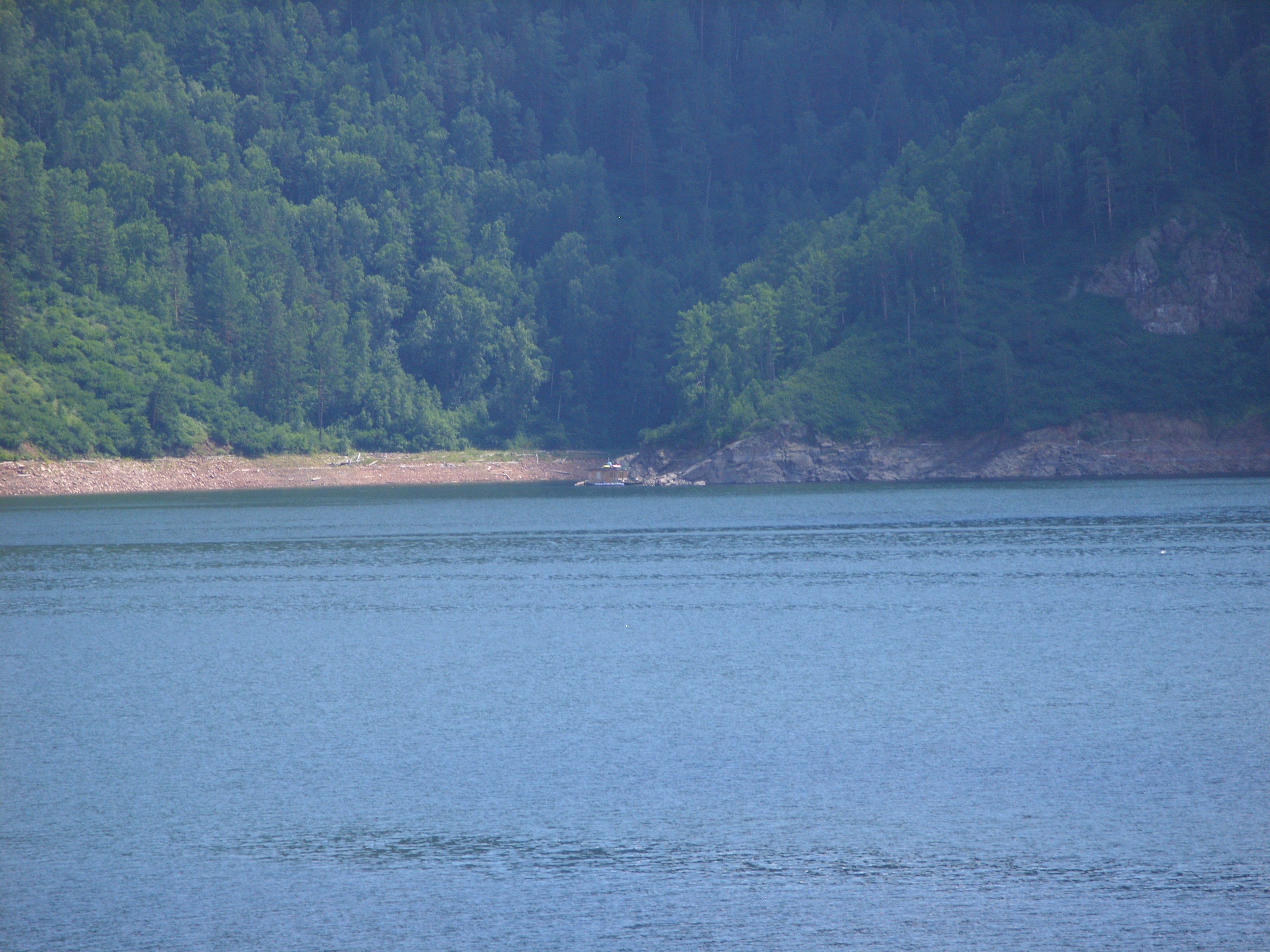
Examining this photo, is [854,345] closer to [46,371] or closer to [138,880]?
[46,371]

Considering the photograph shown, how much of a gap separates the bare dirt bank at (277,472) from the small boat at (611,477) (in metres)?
14.9

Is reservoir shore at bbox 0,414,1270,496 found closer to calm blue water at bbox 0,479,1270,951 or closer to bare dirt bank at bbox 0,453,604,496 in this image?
bare dirt bank at bbox 0,453,604,496

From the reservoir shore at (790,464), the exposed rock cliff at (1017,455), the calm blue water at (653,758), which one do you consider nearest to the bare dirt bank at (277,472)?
the reservoir shore at (790,464)

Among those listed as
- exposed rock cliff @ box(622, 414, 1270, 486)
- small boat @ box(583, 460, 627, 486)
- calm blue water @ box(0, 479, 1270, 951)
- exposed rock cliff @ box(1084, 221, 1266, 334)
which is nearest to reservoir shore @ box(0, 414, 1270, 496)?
exposed rock cliff @ box(622, 414, 1270, 486)

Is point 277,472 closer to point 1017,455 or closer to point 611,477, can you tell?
point 611,477

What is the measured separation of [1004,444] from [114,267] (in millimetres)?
119361

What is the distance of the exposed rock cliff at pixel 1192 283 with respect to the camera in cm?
14675

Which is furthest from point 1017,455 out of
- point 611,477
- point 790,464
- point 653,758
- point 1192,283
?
point 653,758

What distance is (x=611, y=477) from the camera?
546ft

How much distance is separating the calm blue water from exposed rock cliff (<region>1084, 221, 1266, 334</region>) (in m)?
82.9

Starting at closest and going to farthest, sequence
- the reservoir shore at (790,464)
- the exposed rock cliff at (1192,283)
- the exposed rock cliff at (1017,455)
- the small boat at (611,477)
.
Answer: the exposed rock cliff at (1017,455) < the reservoir shore at (790,464) < the exposed rock cliff at (1192,283) < the small boat at (611,477)

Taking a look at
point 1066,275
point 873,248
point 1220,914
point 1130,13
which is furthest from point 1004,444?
point 1220,914

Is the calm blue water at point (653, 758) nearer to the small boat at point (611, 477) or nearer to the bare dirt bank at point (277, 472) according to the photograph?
the bare dirt bank at point (277, 472)

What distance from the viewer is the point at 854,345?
158125 mm
